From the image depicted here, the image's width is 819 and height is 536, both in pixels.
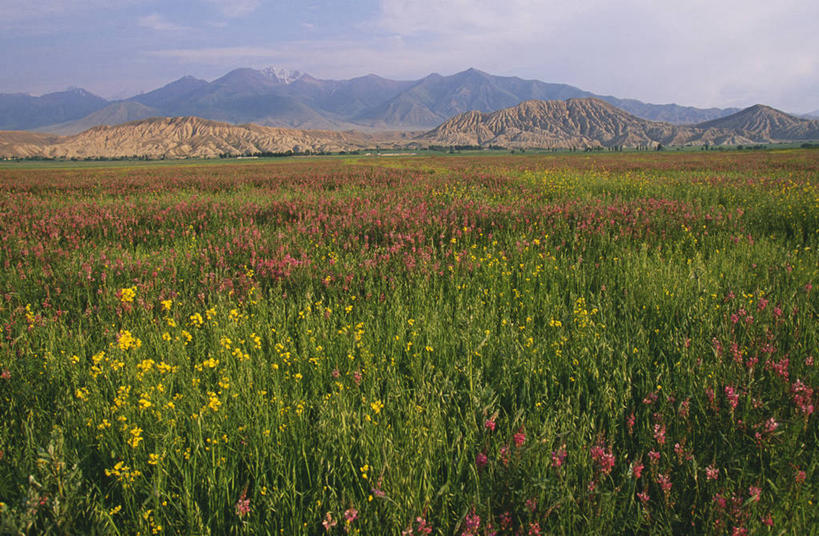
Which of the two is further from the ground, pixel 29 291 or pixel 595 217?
pixel 595 217

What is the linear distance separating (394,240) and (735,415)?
4.90 metres

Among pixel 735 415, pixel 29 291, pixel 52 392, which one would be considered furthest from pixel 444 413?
pixel 29 291

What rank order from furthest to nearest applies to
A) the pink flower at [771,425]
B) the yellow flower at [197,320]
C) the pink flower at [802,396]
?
1. the yellow flower at [197,320]
2. the pink flower at [802,396]
3. the pink flower at [771,425]

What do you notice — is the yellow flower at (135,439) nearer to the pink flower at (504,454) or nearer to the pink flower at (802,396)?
the pink flower at (504,454)

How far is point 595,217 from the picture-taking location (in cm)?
741

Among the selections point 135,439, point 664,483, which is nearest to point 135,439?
point 135,439

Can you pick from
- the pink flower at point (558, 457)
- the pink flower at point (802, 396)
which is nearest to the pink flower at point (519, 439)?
the pink flower at point (558, 457)

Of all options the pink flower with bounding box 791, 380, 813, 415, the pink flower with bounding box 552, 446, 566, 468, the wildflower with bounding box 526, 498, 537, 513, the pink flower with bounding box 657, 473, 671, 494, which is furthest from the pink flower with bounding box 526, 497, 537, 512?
the pink flower with bounding box 791, 380, 813, 415

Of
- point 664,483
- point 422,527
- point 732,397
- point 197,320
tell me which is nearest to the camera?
point 422,527

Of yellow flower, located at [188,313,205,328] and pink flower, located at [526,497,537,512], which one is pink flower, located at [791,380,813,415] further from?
yellow flower, located at [188,313,205,328]

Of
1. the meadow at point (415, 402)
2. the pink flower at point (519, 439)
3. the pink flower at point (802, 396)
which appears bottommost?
the meadow at point (415, 402)

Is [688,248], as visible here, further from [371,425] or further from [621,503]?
[371,425]

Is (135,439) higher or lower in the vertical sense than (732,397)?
lower

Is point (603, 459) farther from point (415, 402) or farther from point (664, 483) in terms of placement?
point (415, 402)
